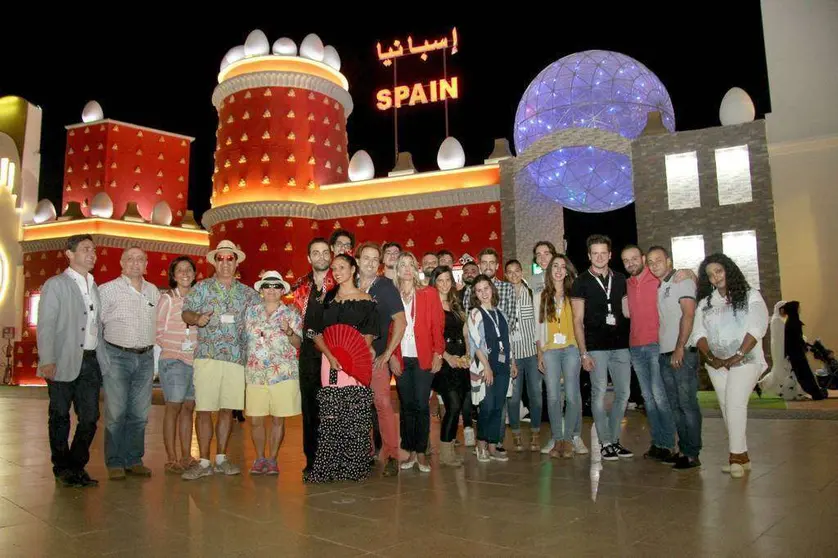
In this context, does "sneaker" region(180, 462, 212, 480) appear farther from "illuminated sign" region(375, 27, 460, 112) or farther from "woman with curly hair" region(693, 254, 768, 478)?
"illuminated sign" region(375, 27, 460, 112)

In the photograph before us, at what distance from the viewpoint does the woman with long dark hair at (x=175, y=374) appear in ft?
18.1

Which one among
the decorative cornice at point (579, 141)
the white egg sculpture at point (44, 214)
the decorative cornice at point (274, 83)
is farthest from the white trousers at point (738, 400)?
the white egg sculpture at point (44, 214)

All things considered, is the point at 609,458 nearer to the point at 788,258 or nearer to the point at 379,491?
the point at 379,491

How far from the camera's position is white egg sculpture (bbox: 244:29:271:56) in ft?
60.1

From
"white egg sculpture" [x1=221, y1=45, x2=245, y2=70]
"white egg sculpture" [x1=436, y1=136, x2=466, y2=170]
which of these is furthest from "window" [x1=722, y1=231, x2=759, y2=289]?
"white egg sculpture" [x1=221, y1=45, x2=245, y2=70]

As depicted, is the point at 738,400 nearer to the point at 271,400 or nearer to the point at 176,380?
the point at 271,400

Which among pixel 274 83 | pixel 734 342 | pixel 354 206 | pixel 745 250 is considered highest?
pixel 274 83

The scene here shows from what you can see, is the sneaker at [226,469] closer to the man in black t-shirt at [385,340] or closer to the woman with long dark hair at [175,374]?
the woman with long dark hair at [175,374]

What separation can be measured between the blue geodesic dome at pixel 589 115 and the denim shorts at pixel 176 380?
1146cm

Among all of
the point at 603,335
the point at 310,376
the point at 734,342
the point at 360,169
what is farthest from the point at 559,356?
the point at 360,169

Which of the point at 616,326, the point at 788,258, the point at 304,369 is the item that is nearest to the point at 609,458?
the point at 616,326

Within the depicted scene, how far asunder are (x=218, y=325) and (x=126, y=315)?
817 millimetres

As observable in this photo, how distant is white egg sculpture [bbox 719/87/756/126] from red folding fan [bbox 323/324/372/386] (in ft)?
42.7

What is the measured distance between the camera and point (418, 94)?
68.1ft
